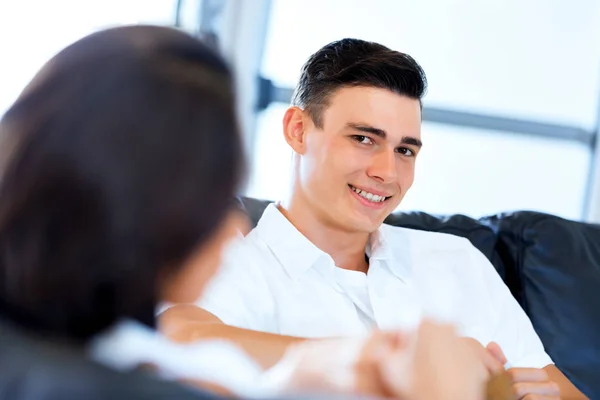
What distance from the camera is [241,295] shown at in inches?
71.9

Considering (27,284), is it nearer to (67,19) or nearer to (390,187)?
(390,187)

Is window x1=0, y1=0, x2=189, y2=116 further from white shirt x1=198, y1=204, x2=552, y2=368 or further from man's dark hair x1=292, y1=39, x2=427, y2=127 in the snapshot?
white shirt x1=198, y1=204, x2=552, y2=368

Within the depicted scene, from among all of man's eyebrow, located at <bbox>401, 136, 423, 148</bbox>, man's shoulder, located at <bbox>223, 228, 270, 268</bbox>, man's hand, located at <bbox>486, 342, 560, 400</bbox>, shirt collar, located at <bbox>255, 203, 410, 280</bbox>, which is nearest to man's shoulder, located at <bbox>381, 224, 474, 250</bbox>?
shirt collar, located at <bbox>255, 203, 410, 280</bbox>

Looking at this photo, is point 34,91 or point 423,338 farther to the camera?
point 423,338

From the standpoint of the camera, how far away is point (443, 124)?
3.30 metres

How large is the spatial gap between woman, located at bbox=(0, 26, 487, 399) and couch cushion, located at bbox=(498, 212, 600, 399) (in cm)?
165

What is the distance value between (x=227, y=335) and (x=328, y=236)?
556 millimetres

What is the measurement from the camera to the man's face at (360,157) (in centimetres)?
200

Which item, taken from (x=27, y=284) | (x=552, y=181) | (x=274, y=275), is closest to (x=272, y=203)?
(x=274, y=275)

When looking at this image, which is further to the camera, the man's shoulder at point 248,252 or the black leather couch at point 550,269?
the black leather couch at point 550,269

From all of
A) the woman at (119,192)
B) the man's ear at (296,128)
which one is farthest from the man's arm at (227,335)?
the woman at (119,192)

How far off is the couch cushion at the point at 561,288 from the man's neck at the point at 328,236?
0.49 m

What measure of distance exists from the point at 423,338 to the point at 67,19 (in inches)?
83.6

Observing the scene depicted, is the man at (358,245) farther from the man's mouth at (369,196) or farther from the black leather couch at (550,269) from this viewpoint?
the black leather couch at (550,269)
